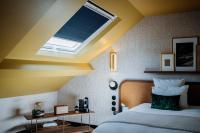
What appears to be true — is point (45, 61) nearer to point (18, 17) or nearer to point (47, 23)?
point (47, 23)

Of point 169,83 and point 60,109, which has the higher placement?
point 169,83

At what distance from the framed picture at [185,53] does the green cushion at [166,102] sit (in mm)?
660

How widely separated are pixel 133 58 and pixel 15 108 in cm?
224

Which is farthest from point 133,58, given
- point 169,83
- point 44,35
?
point 44,35

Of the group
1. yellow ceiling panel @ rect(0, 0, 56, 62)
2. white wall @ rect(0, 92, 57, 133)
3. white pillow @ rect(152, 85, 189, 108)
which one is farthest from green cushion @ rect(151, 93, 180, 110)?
white wall @ rect(0, 92, 57, 133)

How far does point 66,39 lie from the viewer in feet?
11.4

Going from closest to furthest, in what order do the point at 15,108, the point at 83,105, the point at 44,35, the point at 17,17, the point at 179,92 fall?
the point at 17,17, the point at 44,35, the point at 179,92, the point at 15,108, the point at 83,105

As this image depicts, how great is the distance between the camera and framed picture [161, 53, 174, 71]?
3.67m

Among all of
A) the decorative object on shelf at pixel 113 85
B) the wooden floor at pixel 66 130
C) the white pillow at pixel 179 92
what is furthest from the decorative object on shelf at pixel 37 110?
the white pillow at pixel 179 92

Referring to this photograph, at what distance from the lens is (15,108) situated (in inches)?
147

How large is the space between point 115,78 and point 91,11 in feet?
4.69

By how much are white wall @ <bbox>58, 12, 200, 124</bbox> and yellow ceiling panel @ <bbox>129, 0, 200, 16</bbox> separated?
0.16m

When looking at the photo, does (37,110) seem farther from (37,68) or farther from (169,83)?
(169,83)

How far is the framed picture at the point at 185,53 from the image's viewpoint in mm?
3562
